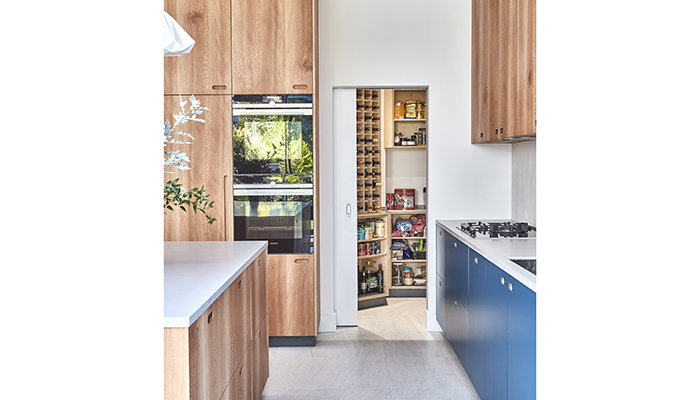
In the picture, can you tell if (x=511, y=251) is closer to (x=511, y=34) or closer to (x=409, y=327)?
(x=511, y=34)

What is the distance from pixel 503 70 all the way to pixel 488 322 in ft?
4.97

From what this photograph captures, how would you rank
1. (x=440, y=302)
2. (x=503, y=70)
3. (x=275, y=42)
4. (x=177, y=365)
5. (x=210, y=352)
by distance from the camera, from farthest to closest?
(x=440, y=302) → (x=275, y=42) → (x=503, y=70) → (x=210, y=352) → (x=177, y=365)

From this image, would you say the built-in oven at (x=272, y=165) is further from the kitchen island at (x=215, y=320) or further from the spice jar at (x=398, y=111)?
the spice jar at (x=398, y=111)

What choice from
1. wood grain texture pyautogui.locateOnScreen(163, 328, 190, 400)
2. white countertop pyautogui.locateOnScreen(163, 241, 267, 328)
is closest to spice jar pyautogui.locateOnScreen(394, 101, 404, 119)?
white countertop pyautogui.locateOnScreen(163, 241, 267, 328)

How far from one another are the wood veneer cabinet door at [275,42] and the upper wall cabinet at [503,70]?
1190 mm

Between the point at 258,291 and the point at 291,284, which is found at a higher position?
the point at 258,291

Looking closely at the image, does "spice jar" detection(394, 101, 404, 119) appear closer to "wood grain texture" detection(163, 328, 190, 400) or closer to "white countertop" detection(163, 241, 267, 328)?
"white countertop" detection(163, 241, 267, 328)

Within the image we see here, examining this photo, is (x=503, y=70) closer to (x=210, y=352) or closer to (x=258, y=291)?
(x=258, y=291)

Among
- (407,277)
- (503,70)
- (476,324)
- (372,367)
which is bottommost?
(372,367)

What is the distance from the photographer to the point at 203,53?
3.43 meters

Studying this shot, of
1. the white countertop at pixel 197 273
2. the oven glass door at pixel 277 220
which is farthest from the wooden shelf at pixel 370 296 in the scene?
the white countertop at pixel 197 273

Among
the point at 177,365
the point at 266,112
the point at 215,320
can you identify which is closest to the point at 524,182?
the point at 266,112

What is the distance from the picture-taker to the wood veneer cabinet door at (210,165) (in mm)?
3447

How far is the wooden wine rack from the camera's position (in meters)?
4.66
